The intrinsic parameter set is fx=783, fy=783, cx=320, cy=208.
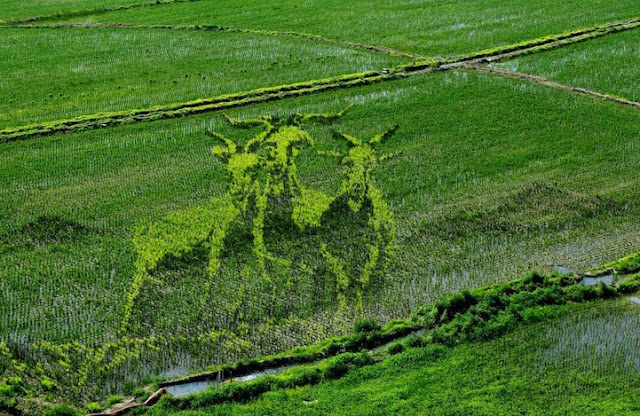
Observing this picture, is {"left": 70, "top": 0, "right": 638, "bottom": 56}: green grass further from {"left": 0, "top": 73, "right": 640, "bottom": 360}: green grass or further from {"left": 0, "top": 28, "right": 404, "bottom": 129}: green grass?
{"left": 0, "top": 73, "right": 640, "bottom": 360}: green grass

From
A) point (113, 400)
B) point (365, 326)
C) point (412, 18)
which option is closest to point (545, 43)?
point (412, 18)

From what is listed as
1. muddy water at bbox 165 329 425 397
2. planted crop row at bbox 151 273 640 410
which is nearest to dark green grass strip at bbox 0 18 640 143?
planted crop row at bbox 151 273 640 410

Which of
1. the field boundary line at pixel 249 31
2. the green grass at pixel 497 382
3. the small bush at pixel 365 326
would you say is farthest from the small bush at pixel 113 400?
the field boundary line at pixel 249 31

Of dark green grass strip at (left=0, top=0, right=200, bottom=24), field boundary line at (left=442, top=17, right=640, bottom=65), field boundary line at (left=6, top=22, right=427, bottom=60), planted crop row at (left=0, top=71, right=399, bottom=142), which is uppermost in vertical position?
dark green grass strip at (left=0, top=0, right=200, bottom=24)

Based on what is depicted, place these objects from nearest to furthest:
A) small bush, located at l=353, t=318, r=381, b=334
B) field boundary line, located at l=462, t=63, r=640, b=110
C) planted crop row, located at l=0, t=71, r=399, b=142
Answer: small bush, located at l=353, t=318, r=381, b=334 < planted crop row, located at l=0, t=71, r=399, b=142 < field boundary line, located at l=462, t=63, r=640, b=110

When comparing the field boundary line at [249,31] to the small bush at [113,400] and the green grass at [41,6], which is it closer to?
the green grass at [41,6]

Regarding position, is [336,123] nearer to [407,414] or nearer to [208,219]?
[208,219]
